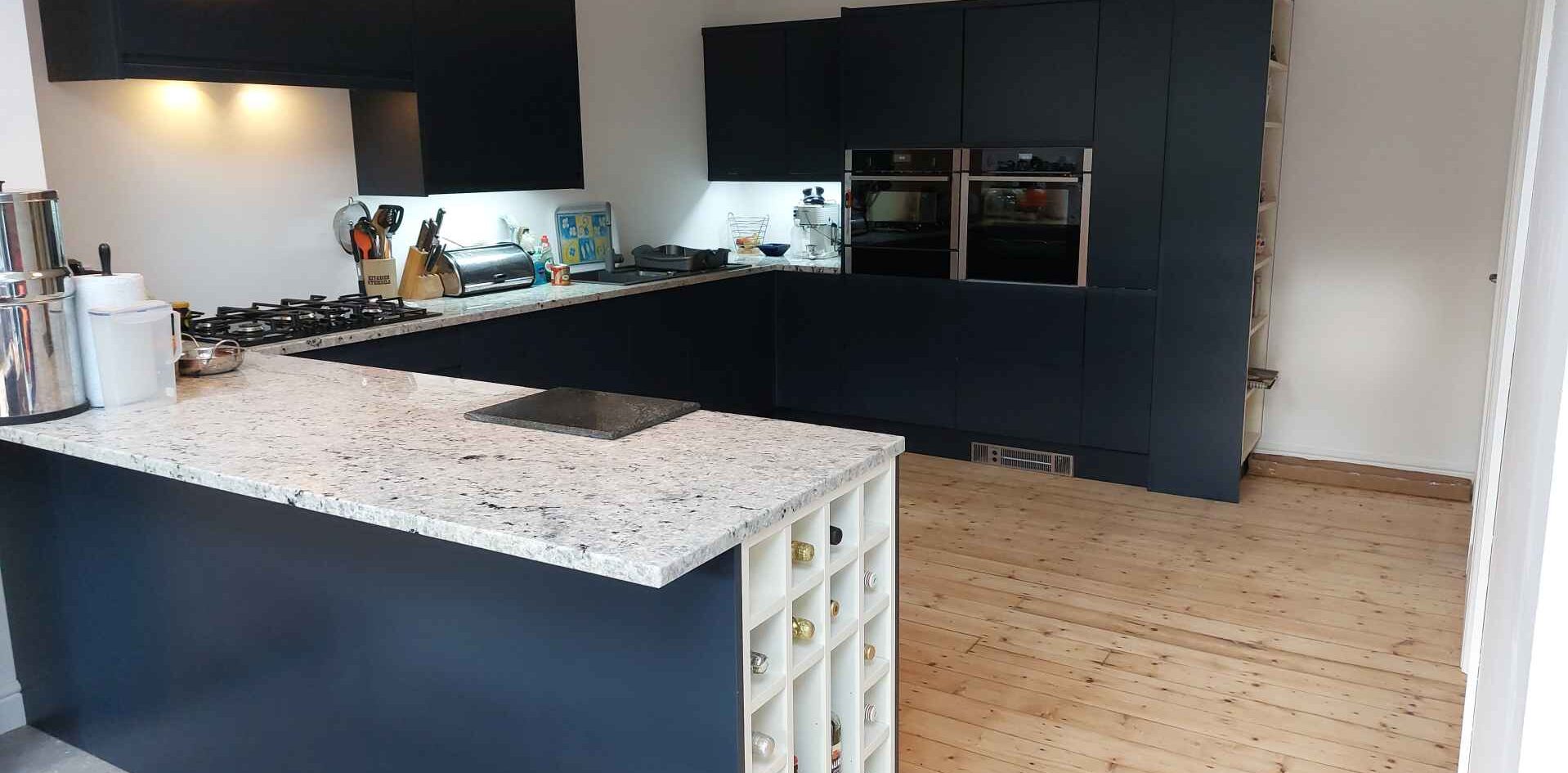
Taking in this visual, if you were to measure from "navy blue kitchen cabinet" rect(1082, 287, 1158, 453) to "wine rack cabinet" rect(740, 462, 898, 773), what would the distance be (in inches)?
110

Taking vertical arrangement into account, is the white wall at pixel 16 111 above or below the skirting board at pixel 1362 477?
above

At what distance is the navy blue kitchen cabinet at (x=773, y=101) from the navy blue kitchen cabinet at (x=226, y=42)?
208cm

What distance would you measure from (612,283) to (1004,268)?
5.63ft

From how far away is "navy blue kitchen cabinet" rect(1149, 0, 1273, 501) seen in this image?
4250 mm

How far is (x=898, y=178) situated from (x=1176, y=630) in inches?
98.2

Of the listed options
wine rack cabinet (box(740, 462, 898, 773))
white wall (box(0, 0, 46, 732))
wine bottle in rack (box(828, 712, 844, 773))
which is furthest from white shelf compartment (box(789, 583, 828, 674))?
white wall (box(0, 0, 46, 732))

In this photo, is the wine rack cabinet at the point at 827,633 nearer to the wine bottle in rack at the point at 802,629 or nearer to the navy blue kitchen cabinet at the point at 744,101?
the wine bottle in rack at the point at 802,629

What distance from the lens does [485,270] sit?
448cm

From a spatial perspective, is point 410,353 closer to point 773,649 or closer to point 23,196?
point 23,196

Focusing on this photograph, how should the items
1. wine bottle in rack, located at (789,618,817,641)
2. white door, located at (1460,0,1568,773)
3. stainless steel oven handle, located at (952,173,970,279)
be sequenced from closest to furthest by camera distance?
white door, located at (1460,0,1568,773), wine bottle in rack, located at (789,618,817,641), stainless steel oven handle, located at (952,173,970,279)

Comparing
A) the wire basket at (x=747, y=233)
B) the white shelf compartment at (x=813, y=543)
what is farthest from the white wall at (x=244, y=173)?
the white shelf compartment at (x=813, y=543)

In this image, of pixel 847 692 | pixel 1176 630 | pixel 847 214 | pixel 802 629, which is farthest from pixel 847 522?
pixel 847 214

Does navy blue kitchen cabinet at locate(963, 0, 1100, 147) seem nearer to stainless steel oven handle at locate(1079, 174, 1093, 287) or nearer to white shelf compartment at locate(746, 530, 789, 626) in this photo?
stainless steel oven handle at locate(1079, 174, 1093, 287)

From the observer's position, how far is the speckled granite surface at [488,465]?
157 centimetres
